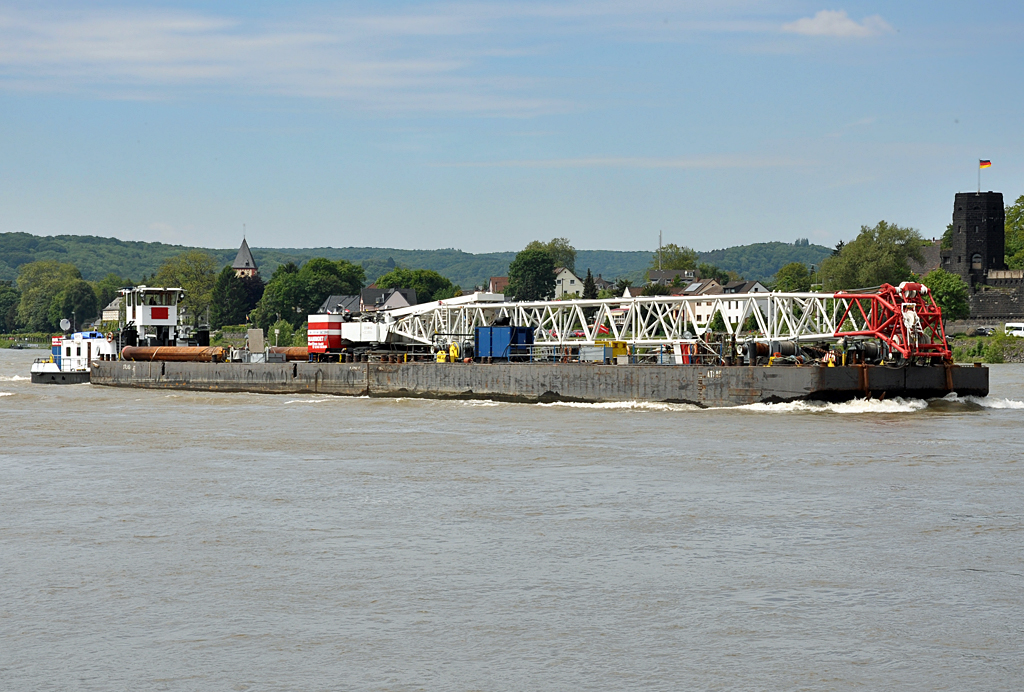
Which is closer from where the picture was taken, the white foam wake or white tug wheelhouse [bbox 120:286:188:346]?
the white foam wake

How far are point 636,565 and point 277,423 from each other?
27.8 meters

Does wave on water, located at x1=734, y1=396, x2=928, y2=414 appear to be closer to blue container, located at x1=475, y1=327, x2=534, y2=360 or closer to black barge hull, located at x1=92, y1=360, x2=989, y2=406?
black barge hull, located at x1=92, y1=360, x2=989, y2=406

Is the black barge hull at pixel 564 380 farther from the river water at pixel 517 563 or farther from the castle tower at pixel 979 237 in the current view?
the castle tower at pixel 979 237

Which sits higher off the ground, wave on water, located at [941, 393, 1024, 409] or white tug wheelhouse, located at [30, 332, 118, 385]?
white tug wheelhouse, located at [30, 332, 118, 385]

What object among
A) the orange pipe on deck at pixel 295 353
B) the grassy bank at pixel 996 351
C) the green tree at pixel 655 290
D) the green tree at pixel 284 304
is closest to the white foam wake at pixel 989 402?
the orange pipe on deck at pixel 295 353

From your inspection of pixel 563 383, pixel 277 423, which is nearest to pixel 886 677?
pixel 277 423

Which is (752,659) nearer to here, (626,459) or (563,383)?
(626,459)

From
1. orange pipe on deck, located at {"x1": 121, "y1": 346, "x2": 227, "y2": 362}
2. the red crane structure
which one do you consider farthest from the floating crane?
orange pipe on deck, located at {"x1": 121, "y1": 346, "x2": 227, "y2": 362}

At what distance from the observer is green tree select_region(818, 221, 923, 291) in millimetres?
141875

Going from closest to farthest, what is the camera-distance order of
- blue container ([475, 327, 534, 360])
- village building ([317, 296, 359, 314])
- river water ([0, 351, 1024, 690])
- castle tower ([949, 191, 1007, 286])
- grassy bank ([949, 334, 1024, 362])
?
river water ([0, 351, 1024, 690]), blue container ([475, 327, 534, 360]), grassy bank ([949, 334, 1024, 362]), castle tower ([949, 191, 1007, 286]), village building ([317, 296, 359, 314])

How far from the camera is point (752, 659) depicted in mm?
14234

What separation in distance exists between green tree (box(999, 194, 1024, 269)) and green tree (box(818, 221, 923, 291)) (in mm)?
25454

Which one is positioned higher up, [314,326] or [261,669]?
[314,326]

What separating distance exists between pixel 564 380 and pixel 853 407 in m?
13.9
